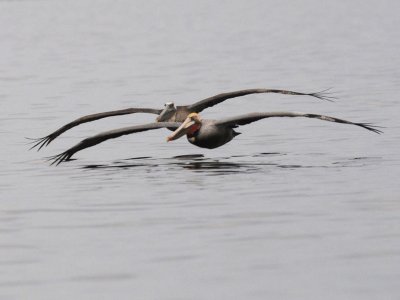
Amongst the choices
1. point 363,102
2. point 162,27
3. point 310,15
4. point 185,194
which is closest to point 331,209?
point 185,194

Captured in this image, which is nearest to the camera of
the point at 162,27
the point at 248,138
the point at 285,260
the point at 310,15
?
the point at 285,260

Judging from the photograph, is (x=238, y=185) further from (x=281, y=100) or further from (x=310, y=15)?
(x=310, y=15)

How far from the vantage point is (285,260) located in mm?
13156

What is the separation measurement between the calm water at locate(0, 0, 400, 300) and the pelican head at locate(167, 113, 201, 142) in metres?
0.49

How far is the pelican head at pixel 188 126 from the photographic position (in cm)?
2105

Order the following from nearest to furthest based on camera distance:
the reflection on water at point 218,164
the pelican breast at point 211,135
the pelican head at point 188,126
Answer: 1. the reflection on water at point 218,164
2. the pelican head at point 188,126
3. the pelican breast at point 211,135

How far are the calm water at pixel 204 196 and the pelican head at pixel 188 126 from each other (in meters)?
0.49

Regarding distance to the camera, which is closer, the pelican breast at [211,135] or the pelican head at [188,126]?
the pelican head at [188,126]

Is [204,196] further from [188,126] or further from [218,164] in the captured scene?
[188,126]

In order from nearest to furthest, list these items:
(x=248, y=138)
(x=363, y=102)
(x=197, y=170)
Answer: (x=197, y=170), (x=248, y=138), (x=363, y=102)

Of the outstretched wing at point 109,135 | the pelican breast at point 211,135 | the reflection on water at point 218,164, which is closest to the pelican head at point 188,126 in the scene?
the pelican breast at point 211,135

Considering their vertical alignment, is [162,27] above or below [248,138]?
above

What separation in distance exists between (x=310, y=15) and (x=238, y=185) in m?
83.0

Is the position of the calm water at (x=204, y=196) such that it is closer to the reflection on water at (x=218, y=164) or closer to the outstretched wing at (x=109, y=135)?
the reflection on water at (x=218, y=164)
